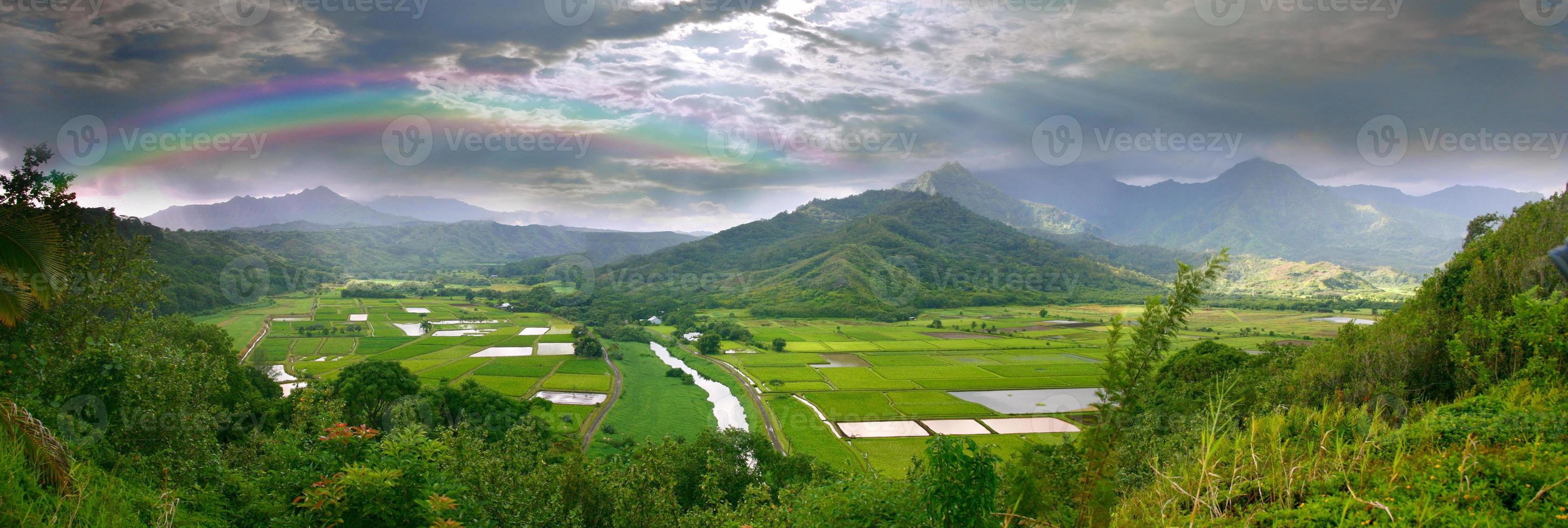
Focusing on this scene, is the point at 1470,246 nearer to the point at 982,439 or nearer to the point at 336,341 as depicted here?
the point at 982,439

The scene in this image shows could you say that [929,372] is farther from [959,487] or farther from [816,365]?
[959,487]

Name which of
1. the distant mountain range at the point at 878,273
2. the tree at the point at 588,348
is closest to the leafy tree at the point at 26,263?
the tree at the point at 588,348

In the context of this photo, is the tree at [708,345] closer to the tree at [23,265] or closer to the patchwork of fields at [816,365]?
the patchwork of fields at [816,365]

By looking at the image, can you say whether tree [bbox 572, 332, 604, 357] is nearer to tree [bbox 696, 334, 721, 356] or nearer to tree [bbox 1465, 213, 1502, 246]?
tree [bbox 696, 334, 721, 356]

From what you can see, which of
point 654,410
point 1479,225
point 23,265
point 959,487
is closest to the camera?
point 959,487

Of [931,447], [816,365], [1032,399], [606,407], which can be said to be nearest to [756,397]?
[606,407]

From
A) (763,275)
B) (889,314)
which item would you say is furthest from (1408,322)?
(763,275)

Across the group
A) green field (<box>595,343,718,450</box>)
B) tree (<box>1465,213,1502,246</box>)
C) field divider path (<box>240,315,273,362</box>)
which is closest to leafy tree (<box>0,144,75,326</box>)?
green field (<box>595,343,718,450</box>)
